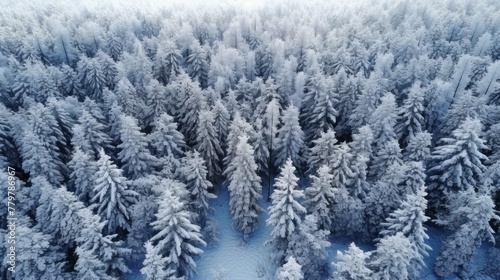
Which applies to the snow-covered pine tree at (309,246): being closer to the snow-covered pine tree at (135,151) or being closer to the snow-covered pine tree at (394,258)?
the snow-covered pine tree at (394,258)

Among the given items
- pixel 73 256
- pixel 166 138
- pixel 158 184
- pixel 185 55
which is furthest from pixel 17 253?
pixel 185 55

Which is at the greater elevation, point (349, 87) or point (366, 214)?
point (349, 87)

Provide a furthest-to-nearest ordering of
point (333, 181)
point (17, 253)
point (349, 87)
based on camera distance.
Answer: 1. point (349, 87)
2. point (333, 181)
3. point (17, 253)

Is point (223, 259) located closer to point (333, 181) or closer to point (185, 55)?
point (333, 181)

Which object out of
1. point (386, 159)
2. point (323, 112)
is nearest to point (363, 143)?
point (386, 159)

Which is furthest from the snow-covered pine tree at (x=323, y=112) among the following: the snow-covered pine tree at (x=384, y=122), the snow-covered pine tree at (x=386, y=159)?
the snow-covered pine tree at (x=386, y=159)

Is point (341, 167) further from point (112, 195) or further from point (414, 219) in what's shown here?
point (112, 195)
